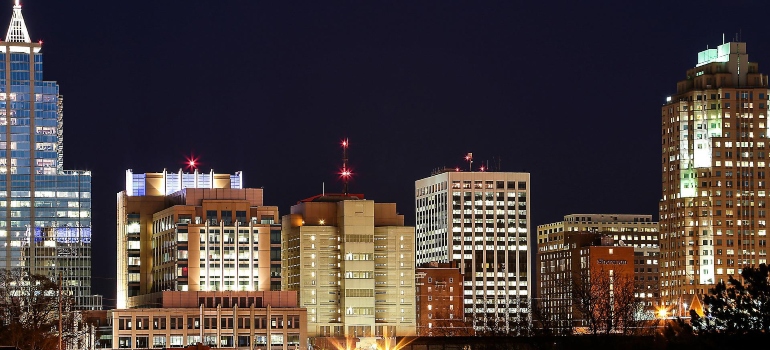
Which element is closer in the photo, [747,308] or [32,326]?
[747,308]

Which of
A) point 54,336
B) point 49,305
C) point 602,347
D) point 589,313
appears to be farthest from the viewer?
point 49,305

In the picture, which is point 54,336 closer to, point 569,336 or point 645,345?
point 569,336

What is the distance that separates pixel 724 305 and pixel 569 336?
5654cm

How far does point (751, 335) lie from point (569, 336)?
64881mm

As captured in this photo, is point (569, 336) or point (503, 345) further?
point (503, 345)

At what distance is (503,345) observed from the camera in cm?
17675

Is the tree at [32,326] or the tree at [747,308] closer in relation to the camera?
the tree at [747,308]

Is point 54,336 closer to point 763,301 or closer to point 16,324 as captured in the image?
point 16,324

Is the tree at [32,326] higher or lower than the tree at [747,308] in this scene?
lower

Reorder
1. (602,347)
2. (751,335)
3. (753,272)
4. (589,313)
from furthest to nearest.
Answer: (589,313) < (602,347) < (753,272) < (751,335)

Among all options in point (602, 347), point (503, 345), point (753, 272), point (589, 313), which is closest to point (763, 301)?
point (753, 272)

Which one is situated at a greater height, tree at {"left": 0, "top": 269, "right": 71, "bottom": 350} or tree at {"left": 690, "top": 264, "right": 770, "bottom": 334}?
tree at {"left": 690, "top": 264, "right": 770, "bottom": 334}

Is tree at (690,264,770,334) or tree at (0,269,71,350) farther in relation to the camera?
tree at (0,269,71,350)

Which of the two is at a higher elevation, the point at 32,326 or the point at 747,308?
the point at 747,308
